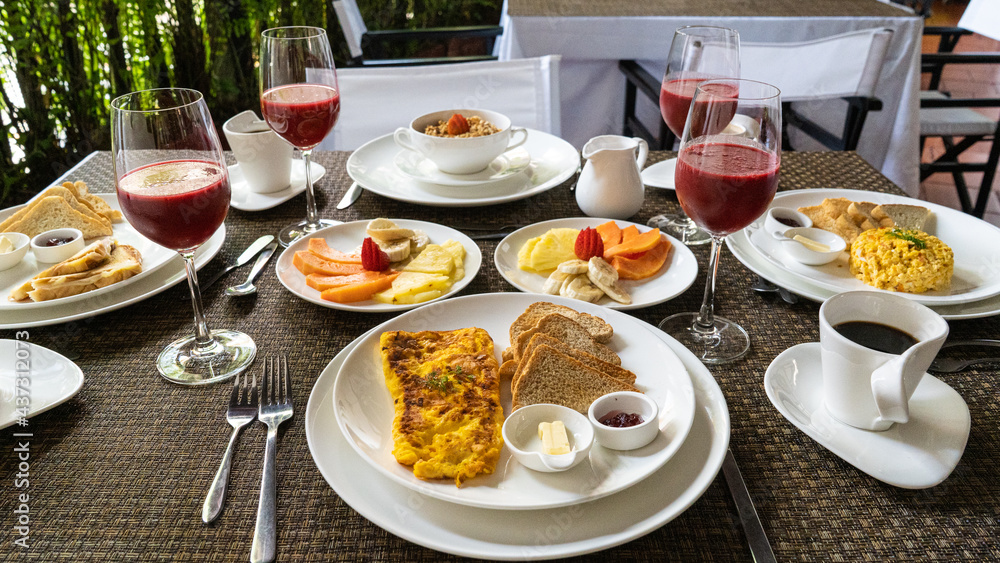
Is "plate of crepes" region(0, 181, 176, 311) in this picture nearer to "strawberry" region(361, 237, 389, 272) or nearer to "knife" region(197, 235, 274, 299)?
"knife" region(197, 235, 274, 299)

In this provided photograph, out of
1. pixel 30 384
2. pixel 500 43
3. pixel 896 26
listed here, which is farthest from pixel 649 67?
pixel 30 384

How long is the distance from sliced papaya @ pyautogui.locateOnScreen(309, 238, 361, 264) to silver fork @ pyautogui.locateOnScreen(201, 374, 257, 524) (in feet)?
1.15

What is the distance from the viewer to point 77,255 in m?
1.27

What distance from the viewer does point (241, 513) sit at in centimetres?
78

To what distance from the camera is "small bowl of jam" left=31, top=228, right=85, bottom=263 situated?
1.27 metres

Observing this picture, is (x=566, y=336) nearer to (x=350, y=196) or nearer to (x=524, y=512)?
(x=524, y=512)

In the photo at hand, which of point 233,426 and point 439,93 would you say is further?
point 439,93

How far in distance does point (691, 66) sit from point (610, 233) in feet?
1.85

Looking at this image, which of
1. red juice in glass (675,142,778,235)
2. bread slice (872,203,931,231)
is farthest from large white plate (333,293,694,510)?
bread slice (872,203,931,231)

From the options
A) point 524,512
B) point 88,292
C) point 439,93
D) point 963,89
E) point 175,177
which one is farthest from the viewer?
point 963,89

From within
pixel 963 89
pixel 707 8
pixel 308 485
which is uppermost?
pixel 707 8

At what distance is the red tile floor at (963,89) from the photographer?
4.36 metres

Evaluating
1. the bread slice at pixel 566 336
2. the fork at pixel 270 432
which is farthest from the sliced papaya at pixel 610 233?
the fork at pixel 270 432

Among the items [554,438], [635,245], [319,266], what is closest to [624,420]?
[554,438]
